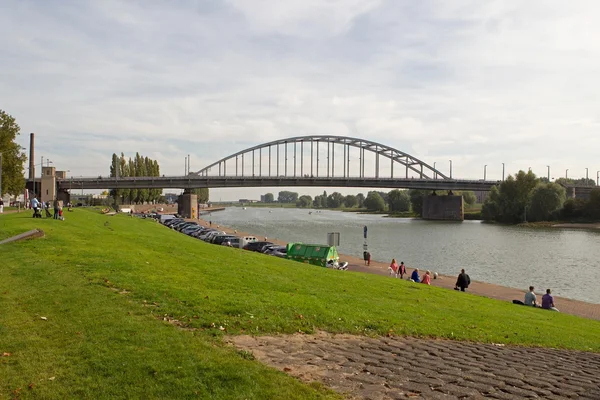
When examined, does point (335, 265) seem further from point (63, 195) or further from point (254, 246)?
point (63, 195)

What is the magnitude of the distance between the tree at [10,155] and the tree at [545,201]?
9623cm

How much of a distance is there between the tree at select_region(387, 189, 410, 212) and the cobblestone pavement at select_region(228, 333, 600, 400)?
177484 millimetres

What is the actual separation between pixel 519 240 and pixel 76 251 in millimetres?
63512

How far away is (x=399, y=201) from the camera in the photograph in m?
187

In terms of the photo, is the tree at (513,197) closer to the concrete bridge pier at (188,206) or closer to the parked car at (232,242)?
the concrete bridge pier at (188,206)

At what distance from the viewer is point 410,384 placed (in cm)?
719

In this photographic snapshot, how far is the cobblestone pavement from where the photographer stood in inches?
277

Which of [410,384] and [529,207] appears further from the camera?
[529,207]

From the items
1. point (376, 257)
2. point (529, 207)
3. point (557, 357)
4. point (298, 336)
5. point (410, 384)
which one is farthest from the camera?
point (529, 207)

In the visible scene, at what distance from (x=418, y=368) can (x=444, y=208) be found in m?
132

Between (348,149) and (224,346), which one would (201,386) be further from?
(348,149)

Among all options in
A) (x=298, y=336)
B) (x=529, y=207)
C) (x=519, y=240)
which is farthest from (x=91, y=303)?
(x=529, y=207)

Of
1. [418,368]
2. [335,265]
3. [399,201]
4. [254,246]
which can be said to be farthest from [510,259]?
[399,201]

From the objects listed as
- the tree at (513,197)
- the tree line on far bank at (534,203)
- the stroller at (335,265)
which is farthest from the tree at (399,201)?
the stroller at (335,265)
